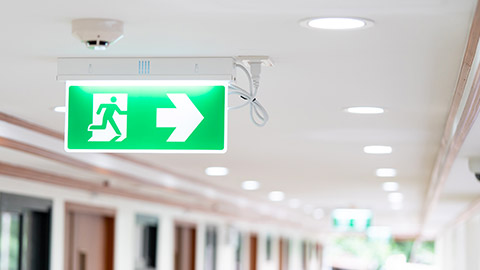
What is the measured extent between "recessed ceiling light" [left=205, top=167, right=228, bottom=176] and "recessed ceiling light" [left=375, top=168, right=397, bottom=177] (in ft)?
4.88

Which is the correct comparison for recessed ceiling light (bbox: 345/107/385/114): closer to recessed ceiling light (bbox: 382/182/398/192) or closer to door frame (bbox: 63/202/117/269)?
door frame (bbox: 63/202/117/269)

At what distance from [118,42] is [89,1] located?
22.7 inches

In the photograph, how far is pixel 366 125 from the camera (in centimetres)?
582

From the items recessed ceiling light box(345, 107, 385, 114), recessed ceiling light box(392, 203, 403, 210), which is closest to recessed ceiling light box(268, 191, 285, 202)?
recessed ceiling light box(392, 203, 403, 210)

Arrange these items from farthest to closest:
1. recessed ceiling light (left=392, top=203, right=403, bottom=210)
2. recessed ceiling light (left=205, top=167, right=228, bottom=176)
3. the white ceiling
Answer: recessed ceiling light (left=392, top=203, right=403, bottom=210), recessed ceiling light (left=205, top=167, right=228, bottom=176), the white ceiling

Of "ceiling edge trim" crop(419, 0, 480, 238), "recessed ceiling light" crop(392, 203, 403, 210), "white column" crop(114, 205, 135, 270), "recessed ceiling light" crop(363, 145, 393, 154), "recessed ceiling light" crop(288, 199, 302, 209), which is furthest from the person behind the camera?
"recessed ceiling light" crop(392, 203, 403, 210)

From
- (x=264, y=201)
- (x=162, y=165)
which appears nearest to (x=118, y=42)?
(x=162, y=165)

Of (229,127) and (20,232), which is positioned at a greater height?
(229,127)

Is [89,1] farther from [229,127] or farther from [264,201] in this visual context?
[264,201]

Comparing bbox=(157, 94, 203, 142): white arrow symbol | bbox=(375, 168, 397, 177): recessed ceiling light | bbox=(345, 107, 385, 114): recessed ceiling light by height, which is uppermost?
bbox=(375, 168, 397, 177): recessed ceiling light

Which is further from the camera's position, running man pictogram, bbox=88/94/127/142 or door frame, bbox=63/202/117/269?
door frame, bbox=63/202/117/269

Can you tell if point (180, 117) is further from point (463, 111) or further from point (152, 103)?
point (463, 111)

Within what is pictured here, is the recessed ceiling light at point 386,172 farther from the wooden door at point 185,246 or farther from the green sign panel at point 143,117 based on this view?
the green sign panel at point 143,117

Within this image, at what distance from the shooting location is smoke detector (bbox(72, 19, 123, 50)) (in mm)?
3336
